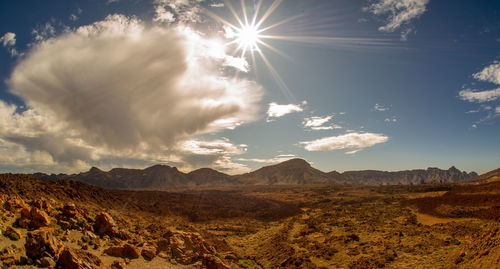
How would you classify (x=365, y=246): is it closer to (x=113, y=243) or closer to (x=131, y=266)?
(x=131, y=266)

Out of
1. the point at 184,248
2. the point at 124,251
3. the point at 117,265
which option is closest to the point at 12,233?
the point at 117,265

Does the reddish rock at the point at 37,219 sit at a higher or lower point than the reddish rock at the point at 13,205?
lower

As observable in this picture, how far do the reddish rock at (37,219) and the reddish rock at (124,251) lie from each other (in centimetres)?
454

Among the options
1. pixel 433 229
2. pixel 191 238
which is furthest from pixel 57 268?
pixel 433 229

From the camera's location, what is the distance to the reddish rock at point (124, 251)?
15059mm

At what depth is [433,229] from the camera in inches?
1057

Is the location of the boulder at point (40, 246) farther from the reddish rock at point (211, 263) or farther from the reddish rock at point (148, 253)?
the reddish rock at point (211, 263)

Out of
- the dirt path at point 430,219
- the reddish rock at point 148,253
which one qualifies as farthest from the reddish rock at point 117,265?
the dirt path at point 430,219

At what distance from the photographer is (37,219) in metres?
14.5

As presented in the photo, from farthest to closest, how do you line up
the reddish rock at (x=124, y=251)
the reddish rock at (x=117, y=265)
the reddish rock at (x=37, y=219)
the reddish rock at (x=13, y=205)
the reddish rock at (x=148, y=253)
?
the reddish rock at (x=148, y=253) < the reddish rock at (x=124, y=251) < the reddish rock at (x=13, y=205) < the reddish rock at (x=37, y=219) < the reddish rock at (x=117, y=265)

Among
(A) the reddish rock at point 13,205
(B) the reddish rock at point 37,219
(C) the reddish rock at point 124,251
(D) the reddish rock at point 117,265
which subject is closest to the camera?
(D) the reddish rock at point 117,265

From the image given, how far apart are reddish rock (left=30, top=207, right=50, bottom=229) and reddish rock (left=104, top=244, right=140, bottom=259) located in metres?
4.54

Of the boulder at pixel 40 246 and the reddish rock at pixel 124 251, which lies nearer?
the boulder at pixel 40 246

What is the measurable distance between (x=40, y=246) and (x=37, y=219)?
5.18m
